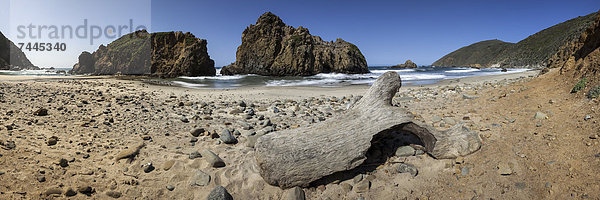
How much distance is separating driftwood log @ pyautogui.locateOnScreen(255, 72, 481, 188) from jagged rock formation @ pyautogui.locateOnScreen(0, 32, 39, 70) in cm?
9935

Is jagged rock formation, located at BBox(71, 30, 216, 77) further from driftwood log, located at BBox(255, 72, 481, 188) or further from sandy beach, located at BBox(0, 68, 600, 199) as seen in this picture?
driftwood log, located at BBox(255, 72, 481, 188)

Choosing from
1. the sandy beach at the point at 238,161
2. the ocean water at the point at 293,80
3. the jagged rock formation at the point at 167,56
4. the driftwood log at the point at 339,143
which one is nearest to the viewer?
the sandy beach at the point at 238,161

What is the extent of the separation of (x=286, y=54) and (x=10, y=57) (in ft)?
304

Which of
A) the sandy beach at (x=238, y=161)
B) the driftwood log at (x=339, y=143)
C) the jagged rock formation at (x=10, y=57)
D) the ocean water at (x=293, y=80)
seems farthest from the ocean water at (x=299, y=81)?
the jagged rock formation at (x=10, y=57)

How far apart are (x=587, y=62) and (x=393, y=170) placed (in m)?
6.65

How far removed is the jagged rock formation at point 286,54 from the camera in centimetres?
5356

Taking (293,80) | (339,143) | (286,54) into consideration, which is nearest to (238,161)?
(339,143)

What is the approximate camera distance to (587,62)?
6.23 m

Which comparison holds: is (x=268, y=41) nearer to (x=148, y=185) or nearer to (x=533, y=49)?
(x=148, y=185)

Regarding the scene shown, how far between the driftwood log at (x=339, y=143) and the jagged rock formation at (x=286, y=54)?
49.0 metres

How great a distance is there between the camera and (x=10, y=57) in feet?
254

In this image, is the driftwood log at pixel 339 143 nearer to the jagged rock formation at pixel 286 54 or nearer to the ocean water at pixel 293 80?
the ocean water at pixel 293 80

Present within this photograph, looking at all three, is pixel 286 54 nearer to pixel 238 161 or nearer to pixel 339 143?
pixel 238 161

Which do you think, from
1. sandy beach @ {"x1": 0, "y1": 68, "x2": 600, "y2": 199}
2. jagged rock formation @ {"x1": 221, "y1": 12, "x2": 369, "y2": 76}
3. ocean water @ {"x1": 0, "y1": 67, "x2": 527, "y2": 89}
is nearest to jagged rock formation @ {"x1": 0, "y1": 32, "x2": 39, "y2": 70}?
ocean water @ {"x1": 0, "y1": 67, "x2": 527, "y2": 89}
